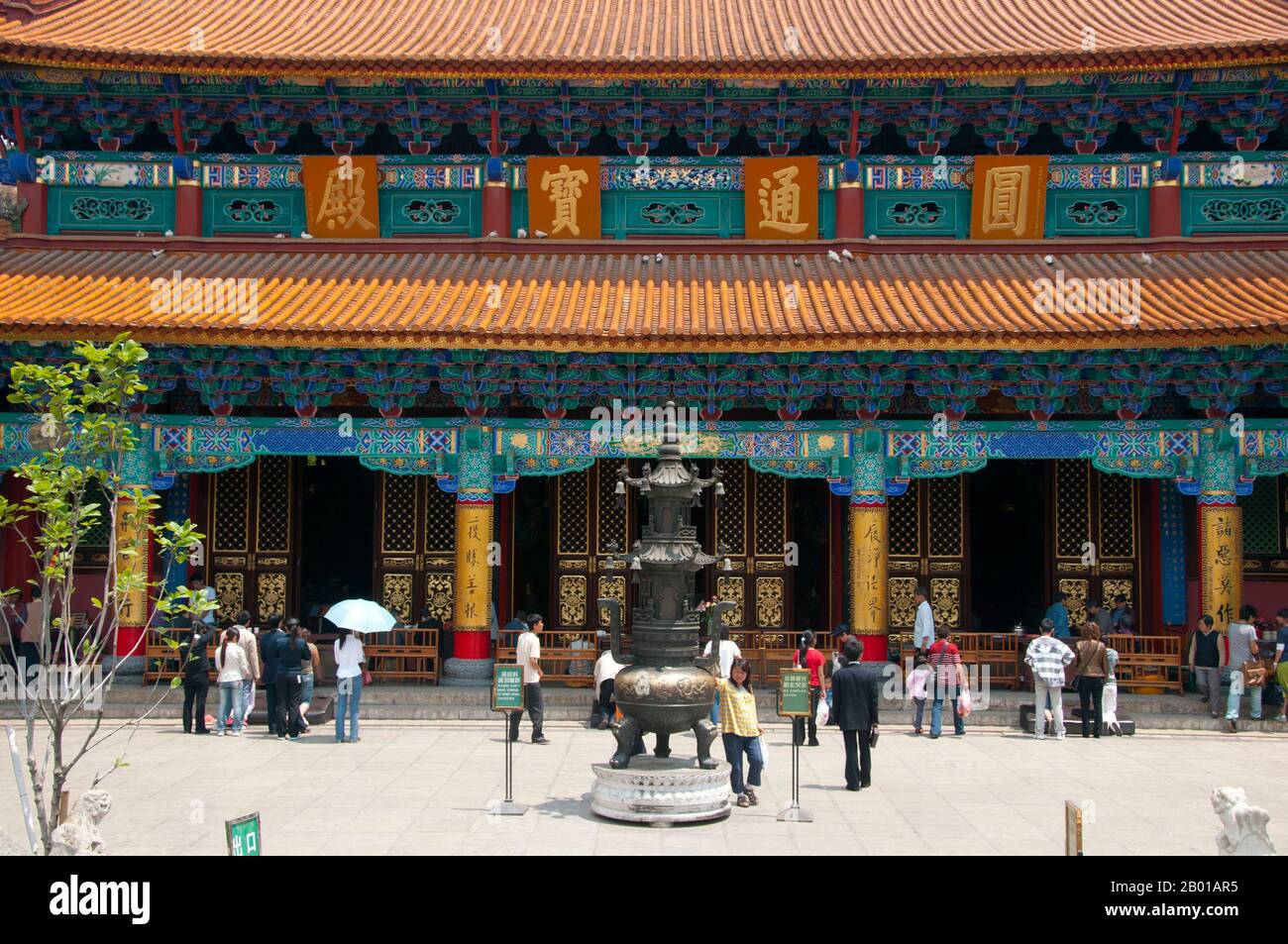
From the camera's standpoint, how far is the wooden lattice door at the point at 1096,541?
17.1 m

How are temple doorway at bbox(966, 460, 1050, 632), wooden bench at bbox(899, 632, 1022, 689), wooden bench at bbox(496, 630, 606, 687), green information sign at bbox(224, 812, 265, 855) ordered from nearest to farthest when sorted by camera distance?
green information sign at bbox(224, 812, 265, 855) → wooden bench at bbox(899, 632, 1022, 689) → wooden bench at bbox(496, 630, 606, 687) → temple doorway at bbox(966, 460, 1050, 632)

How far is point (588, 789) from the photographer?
1032cm

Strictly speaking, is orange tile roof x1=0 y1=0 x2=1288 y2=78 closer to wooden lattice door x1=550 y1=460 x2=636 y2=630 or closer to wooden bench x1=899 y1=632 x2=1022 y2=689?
wooden lattice door x1=550 y1=460 x2=636 y2=630

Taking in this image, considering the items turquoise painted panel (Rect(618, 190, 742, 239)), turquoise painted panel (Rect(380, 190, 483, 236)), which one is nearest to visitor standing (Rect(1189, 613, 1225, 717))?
turquoise painted panel (Rect(618, 190, 742, 239))

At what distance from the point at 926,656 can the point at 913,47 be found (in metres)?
8.94

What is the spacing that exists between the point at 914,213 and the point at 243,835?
1354 cm

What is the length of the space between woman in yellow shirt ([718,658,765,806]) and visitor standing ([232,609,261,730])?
5.96 meters

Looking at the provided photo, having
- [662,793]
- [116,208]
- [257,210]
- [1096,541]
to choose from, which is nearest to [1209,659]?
[1096,541]

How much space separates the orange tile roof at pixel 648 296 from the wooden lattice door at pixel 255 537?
322 centimetres

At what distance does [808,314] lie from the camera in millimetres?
14844

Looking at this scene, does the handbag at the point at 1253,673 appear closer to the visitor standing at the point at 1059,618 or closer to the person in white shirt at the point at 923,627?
the visitor standing at the point at 1059,618

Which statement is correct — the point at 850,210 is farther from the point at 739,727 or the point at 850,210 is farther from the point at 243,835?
the point at 243,835

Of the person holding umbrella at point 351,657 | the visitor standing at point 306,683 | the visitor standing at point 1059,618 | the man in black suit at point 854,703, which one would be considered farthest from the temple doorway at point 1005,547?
the visitor standing at point 306,683

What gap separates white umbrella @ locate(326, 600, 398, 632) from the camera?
493 inches
